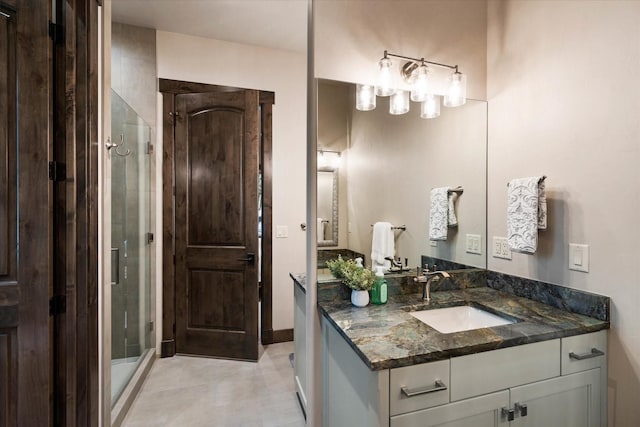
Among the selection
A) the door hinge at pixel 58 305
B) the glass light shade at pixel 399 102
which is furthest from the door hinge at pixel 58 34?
the glass light shade at pixel 399 102

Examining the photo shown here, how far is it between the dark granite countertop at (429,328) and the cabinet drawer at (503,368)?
3cm

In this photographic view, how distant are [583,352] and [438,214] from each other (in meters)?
0.88

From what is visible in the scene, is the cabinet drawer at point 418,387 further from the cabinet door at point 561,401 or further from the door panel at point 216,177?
the door panel at point 216,177

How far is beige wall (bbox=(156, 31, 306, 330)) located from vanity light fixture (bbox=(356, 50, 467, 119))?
5.05ft

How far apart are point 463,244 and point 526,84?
94 cm

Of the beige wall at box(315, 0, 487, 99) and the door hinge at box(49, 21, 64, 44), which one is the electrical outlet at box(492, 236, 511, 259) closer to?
the beige wall at box(315, 0, 487, 99)

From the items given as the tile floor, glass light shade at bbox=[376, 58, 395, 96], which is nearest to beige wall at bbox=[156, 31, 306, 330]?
the tile floor

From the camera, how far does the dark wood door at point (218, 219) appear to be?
2717mm

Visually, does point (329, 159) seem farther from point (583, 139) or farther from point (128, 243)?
point (128, 243)

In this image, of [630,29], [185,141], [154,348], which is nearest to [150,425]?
[154,348]

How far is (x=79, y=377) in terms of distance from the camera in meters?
1.39

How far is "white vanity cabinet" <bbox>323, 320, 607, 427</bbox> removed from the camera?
101cm

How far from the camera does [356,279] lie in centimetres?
147

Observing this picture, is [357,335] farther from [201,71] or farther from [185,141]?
[201,71]
